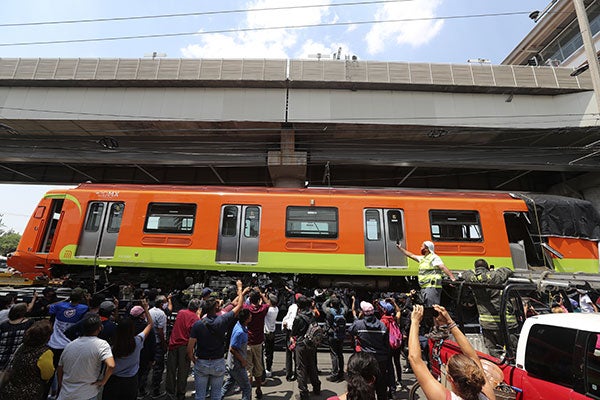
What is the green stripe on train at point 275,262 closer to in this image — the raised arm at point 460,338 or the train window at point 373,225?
the train window at point 373,225

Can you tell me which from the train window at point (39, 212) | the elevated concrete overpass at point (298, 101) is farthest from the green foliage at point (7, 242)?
the train window at point (39, 212)

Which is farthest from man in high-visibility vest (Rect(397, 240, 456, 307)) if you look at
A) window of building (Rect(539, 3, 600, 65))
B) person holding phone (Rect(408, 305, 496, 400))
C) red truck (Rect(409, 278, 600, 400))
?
window of building (Rect(539, 3, 600, 65))

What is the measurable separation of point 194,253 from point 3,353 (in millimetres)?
4533

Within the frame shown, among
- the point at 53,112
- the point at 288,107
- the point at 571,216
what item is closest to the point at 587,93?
the point at 571,216

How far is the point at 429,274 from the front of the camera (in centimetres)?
584

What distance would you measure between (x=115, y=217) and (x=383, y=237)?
7914 millimetres

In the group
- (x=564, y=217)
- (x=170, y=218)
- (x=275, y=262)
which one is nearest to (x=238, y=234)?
(x=275, y=262)

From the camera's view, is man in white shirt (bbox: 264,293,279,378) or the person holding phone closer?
the person holding phone

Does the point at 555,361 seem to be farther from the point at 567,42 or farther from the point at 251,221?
the point at 567,42

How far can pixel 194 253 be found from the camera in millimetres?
8305

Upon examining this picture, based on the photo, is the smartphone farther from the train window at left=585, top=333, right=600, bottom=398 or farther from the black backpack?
the black backpack

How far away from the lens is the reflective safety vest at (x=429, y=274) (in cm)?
577

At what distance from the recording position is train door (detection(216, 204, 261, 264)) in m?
8.40

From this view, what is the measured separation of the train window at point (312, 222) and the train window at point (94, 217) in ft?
18.2
